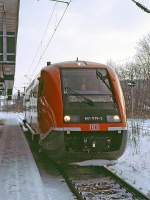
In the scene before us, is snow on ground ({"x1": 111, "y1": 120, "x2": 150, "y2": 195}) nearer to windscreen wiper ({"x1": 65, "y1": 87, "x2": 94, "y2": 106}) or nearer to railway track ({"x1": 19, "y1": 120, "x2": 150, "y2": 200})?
railway track ({"x1": 19, "y1": 120, "x2": 150, "y2": 200})

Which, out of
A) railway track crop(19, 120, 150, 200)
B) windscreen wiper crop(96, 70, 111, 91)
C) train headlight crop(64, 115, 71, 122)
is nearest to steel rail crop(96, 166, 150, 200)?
railway track crop(19, 120, 150, 200)

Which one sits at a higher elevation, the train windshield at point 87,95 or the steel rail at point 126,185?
the train windshield at point 87,95

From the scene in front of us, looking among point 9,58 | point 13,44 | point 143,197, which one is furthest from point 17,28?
point 143,197

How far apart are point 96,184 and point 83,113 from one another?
2.01 meters

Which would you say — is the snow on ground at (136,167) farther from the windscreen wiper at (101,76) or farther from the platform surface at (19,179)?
the windscreen wiper at (101,76)

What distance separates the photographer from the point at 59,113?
11109 mm


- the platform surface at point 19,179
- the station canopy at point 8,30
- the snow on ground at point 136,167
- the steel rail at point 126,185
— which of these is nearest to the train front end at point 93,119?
the steel rail at point 126,185

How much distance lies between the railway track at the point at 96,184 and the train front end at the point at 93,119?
0.48 m

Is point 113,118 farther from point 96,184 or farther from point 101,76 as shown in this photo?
point 96,184

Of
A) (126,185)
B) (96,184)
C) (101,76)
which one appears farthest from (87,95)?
(126,185)

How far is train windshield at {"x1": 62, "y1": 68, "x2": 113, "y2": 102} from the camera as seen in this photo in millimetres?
11570

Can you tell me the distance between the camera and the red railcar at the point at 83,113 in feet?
36.2

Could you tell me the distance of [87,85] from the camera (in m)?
11.9

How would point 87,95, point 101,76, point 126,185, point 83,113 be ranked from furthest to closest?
point 101,76
point 87,95
point 83,113
point 126,185
